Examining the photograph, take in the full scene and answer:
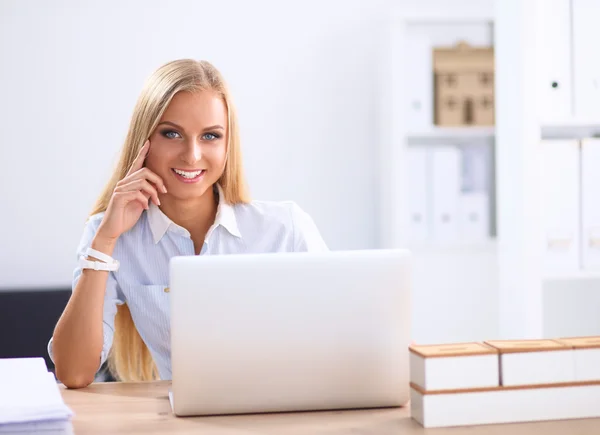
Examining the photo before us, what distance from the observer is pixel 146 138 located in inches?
71.7

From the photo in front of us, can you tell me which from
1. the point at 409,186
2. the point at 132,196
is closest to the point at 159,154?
the point at 132,196

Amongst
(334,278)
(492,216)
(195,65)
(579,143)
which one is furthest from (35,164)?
(334,278)

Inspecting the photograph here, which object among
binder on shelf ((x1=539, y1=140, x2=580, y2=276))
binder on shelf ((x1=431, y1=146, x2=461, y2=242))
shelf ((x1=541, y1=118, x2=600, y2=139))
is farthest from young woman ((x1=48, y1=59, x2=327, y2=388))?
binder on shelf ((x1=431, y1=146, x2=461, y2=242))

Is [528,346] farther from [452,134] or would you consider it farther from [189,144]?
[452,134]

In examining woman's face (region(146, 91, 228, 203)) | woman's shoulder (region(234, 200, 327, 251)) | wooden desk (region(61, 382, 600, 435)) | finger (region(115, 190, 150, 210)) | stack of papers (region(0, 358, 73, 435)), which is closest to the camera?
stack of papers (region(0, 358, 73, 435))

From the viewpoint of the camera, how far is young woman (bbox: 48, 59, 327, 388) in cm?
179

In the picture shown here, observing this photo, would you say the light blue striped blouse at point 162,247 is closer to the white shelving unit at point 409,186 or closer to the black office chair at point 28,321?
the white shelving unit at point 409,186

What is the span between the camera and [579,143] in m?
2.43

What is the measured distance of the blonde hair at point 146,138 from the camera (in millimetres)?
1808

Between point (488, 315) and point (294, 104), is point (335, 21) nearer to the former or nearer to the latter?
point (294, 104)

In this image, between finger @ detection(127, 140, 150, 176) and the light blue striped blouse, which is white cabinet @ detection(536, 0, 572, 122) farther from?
finger @ detection(127, 140, 150, 176)

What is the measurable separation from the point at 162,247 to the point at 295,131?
160cm

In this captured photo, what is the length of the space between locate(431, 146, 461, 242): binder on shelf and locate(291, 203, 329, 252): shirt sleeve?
1186mm

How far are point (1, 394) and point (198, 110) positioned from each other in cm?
86
